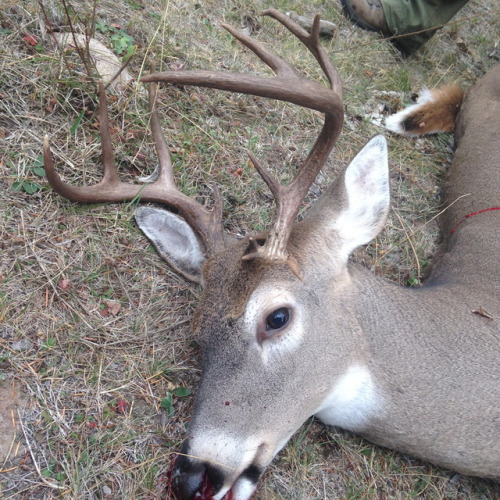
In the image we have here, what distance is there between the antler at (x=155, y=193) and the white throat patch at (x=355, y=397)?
913mm

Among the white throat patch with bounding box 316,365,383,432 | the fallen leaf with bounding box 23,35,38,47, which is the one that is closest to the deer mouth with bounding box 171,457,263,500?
the white throat patch with bounding box 316,365,383,432

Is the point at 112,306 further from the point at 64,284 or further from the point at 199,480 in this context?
the point at 199,480

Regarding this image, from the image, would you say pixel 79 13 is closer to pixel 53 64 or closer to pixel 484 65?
pixel 53 64

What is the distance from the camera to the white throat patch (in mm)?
2578

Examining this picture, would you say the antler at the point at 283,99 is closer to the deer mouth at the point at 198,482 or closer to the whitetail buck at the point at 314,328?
the whitetail buck at the point at 314,328

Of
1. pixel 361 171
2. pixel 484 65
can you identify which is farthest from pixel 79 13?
pixel 484 65

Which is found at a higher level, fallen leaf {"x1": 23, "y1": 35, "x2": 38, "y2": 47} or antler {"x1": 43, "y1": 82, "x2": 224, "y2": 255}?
fallen leaf {"x1": 23, "y1": 35, "x2": 38, "y2": 47}

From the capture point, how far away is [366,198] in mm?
2869

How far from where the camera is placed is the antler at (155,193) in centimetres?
294

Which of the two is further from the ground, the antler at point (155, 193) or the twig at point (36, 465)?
the antler at point (155, 193)

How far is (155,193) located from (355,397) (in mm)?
1566

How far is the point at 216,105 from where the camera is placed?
4.02m

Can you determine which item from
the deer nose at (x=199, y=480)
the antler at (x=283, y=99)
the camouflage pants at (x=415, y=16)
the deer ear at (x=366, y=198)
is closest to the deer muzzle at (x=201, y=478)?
the deer nose at (x=199, y=480)

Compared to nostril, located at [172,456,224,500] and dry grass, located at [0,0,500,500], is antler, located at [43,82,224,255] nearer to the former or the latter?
dry grass, located at [0,0,500,500]
